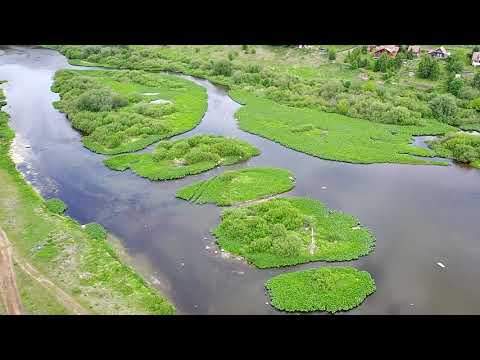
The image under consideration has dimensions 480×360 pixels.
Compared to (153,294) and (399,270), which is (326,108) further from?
(153,294)

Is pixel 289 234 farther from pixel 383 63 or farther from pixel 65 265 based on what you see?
pixel 383 63

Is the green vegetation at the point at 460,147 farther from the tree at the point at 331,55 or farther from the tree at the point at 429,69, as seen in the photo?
the tree at the point at 331,55

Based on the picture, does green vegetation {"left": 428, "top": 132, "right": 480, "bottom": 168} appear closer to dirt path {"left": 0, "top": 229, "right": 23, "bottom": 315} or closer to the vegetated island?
the vegetated island

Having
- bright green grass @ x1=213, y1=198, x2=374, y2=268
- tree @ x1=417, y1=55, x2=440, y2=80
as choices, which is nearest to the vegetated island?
bright green grass @ x1=213, y1=198, x2=374, y2=268

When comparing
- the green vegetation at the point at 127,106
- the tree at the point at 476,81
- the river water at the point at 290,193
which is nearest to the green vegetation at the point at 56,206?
the river water at the point at 290,193

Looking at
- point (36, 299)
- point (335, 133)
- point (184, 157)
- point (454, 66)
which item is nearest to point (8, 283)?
point (36, 299)
